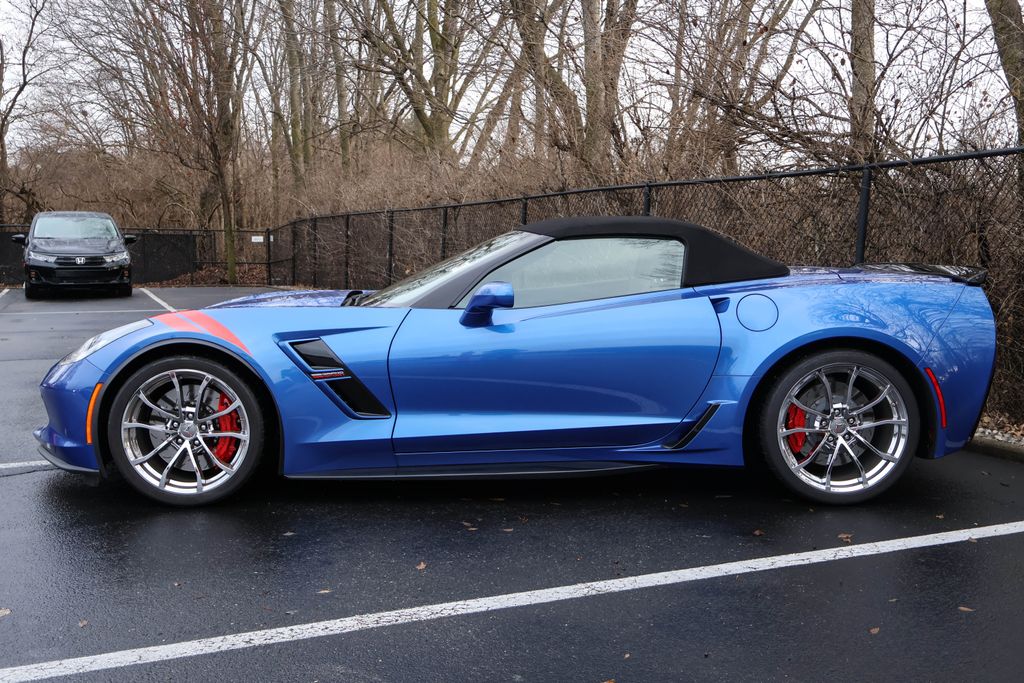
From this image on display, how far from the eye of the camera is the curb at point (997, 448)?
5.25 metres

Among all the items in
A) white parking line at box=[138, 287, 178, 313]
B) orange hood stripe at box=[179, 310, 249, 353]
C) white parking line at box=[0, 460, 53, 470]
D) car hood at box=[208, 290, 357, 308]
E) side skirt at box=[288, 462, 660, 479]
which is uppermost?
car hood at box=[208, 290, 357, 308]

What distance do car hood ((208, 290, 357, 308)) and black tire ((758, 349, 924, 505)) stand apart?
7.24 ft

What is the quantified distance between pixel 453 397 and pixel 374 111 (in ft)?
66.1

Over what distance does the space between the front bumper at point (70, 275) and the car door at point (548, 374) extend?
16190 millimetres

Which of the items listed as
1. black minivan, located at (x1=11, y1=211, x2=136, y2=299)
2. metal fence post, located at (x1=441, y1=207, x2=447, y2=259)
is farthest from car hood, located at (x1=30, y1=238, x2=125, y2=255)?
metal fence post, located at (x1=441, y1=207, x2=447, y2=259)

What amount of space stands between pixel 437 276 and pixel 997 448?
3478mm

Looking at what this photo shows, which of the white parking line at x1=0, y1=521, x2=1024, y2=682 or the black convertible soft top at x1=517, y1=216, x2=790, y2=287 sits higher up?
the black convertible soft top at x1=517, y1=216, x2=790, y2=287

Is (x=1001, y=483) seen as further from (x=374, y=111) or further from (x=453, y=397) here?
(x=374, y=111)

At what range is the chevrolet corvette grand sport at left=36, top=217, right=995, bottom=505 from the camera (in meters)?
4.05

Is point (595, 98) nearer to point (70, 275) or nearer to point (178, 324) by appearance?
point (178, 324)

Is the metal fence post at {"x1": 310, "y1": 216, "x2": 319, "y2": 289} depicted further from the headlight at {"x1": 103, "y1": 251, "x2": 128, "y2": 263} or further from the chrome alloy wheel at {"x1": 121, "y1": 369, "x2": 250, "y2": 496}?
the chrome alloy wheel at {"x1": 121, "y1": 369, "x2": 250, "y2": 496}

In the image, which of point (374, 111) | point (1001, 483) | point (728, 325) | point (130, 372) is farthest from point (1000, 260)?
point (374, 111)

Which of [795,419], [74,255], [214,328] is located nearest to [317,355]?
[214,328]

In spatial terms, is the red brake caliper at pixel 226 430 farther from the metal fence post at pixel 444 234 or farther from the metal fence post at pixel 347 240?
the metal fence post at pixel 347 240
